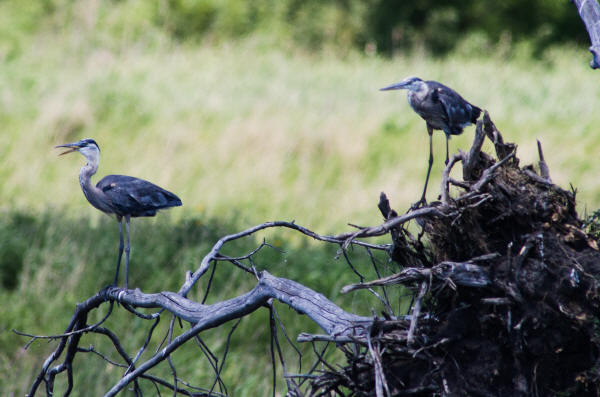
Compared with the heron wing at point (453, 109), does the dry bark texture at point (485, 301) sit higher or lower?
lower

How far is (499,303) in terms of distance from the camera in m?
1.83

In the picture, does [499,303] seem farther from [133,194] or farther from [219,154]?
[219,154]

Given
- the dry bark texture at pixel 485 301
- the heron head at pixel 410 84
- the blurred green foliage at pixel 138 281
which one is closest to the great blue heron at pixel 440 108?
the heron head at pixel 410 84

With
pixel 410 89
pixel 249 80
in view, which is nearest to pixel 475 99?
pixel 249 80

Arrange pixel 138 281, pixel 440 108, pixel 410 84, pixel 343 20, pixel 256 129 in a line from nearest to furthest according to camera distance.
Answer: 1. pixel 440 108
2. pixel 410 84
3. pixel 138 281
4. pixel 256 129
5. pixel 343 20

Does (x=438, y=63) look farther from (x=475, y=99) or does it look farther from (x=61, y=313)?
(x=61, y=313)

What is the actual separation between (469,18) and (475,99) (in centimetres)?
1177

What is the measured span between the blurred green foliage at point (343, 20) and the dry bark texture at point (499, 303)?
1872 cm

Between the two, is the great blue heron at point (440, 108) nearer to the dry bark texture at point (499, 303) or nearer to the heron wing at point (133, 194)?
the heron wing at point (133, 194)

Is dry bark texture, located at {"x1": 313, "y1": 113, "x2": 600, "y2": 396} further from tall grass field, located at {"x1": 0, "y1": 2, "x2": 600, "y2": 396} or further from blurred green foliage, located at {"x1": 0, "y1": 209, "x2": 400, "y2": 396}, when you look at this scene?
blurred green foliage, located at {"x1": 0, "y1": 209, "x2": 400, "y2": 396}

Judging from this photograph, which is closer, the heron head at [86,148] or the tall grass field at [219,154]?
the heron head at [86,148]

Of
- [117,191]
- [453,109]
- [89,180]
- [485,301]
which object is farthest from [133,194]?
[485,301]

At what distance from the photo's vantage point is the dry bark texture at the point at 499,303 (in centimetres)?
183

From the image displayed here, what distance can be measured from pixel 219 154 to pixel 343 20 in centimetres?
1315
